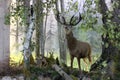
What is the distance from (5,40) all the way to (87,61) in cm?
178

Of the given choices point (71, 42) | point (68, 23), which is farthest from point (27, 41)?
point (71, 42)

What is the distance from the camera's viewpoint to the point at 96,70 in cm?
606

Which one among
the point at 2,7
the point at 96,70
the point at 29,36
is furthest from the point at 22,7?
the point at 96,70

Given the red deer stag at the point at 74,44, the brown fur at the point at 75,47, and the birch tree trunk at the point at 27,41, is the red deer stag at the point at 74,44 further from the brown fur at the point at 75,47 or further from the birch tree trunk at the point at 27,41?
the birch tree trunk at the point at 27,41

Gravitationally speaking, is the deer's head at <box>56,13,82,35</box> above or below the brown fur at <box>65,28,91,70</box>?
above

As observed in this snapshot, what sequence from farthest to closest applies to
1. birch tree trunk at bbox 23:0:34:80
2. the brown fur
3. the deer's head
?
the brown fur
the deer's head
birch tree trunk at bbox 23:0:34:80

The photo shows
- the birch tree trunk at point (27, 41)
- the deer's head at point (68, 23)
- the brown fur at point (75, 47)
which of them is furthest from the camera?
the brown fur at point (75, 47)

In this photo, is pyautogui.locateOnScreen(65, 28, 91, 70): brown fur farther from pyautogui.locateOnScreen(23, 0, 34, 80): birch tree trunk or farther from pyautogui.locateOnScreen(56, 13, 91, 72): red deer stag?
pyautogui.locateOnScreen(23, 0, 34, 80): birch tree trunk

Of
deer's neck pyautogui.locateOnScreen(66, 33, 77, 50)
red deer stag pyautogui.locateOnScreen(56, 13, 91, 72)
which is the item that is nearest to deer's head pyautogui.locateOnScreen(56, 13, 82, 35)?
red deer stag pyautogui.locateOnScreen(56, 13, 91, 72)

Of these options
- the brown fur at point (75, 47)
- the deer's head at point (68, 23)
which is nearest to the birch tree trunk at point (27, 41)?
the deer's head at point (68, 23)

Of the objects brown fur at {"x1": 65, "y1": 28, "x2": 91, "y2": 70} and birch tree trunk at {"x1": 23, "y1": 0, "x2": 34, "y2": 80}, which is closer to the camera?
birch tree trunk at {"x1": 23, "y1": 0, "x2": 34, "y2": 80}

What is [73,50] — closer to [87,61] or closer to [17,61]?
[87,61]

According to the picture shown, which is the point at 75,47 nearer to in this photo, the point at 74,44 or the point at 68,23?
the point at 74,44

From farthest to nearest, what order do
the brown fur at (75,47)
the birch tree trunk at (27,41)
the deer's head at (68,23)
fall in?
the brown fur at (75,47), the deer's head at (68,23), the birch tree trunk at (27,41)
